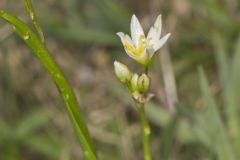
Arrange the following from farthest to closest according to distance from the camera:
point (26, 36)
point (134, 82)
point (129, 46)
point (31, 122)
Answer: point (31, 122) → point (129, 46) → point (134, 82) → point (26, 36)

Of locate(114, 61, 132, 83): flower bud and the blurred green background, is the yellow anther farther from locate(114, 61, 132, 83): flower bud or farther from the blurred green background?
the blurred green background

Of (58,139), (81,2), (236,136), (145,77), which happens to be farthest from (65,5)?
(145,77)

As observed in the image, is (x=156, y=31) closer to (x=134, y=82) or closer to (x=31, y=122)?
(x=134, y=82)

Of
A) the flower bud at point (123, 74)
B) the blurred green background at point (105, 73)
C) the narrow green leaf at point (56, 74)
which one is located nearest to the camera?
the narrow green leaf at point (56, 74)

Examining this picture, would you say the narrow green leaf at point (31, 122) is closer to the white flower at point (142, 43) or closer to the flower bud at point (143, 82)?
the white flower at point (142, 43)

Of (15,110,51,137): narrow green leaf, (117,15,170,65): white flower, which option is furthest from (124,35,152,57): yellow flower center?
(15,110,51,137): narrow green leaf

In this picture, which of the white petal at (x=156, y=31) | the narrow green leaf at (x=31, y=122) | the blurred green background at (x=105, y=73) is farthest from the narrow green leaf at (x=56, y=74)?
the narrow green leaf at (x=31, y=122)

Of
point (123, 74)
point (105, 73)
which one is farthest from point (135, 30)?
point (105, 73)

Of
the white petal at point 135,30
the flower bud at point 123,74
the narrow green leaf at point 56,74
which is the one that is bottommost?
the narrow green leaf at point 56,74
